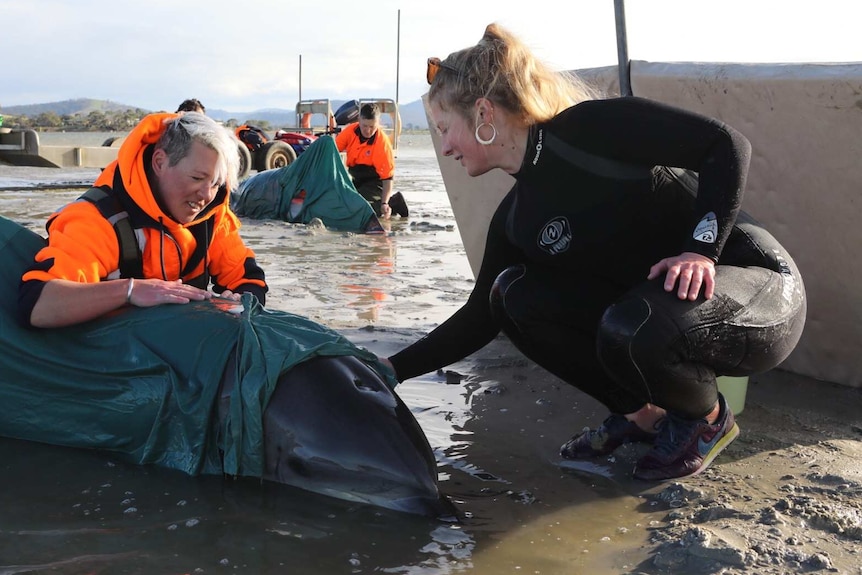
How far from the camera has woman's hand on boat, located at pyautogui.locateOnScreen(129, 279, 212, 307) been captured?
3135 millimetres

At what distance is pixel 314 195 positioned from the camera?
10711 mm

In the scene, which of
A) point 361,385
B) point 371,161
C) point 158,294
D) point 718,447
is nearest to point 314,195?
point 371,161

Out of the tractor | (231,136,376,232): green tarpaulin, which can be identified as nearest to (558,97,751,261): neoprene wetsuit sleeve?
(231,136,376,232): green tarpaulin

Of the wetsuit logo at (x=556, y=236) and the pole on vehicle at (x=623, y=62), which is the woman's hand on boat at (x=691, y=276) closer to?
the wetsuit logo at (x=556, y=236)

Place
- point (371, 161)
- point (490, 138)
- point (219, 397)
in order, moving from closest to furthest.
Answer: point (219, 397)
point (490, 138)
point (371, 161)

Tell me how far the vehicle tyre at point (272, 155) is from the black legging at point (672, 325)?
41.1 feet

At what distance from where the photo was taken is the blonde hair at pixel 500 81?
305 centimetres

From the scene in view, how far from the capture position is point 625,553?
249 cm

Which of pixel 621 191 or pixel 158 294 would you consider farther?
pixel 158 294

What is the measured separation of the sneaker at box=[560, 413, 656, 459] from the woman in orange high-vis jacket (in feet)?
4.28

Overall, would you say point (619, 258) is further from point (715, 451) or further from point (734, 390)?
point (734, 390)

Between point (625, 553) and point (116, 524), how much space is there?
1386 mm

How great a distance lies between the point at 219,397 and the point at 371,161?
9137 millimetres

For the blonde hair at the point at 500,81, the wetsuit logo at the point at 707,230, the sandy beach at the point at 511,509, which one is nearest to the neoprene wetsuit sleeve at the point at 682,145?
the wetsuit logo at the point at 707,230
